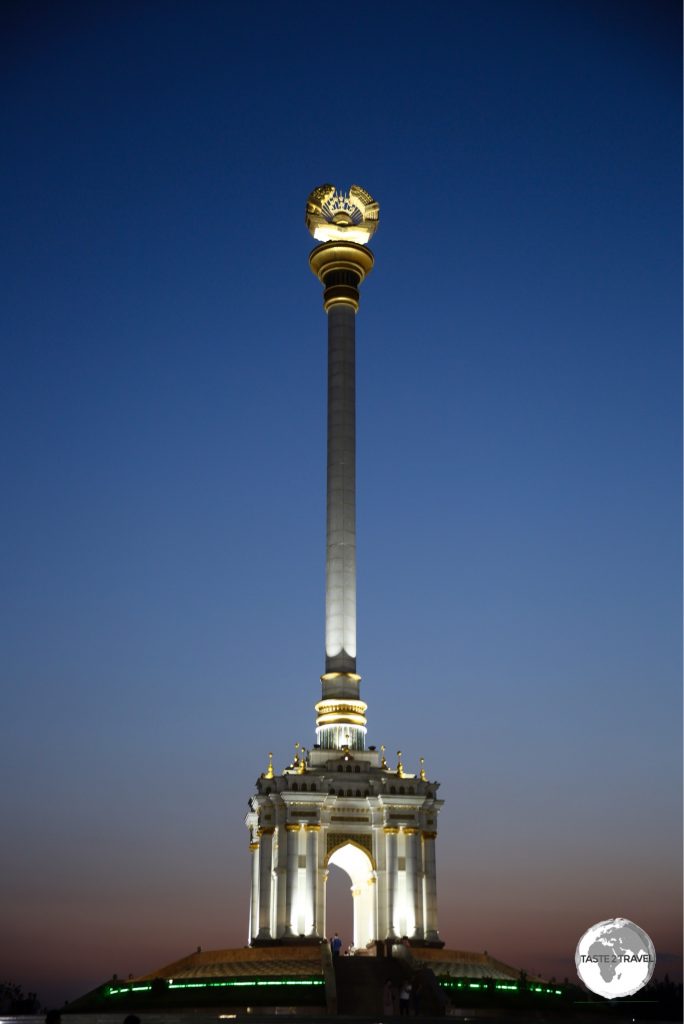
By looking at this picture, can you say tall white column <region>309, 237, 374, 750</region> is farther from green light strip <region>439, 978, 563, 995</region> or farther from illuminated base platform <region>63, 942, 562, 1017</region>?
green light strip <region>439, 978, 563, 995</region>

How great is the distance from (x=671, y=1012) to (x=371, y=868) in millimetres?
18726

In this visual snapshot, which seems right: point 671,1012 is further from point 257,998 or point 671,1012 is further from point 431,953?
point 257,998

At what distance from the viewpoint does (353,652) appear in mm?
71562

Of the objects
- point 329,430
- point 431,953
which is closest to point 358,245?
point 329,430

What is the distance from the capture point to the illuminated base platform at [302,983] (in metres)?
48.7

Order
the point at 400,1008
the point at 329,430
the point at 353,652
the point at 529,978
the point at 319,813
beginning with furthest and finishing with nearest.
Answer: the point at 329,430
the point at 353,652
the point at 319,813
the point at 529,978
the point at 400,1008

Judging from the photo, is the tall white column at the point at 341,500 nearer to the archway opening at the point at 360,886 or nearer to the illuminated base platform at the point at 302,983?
the archway opening at the point at 360,886

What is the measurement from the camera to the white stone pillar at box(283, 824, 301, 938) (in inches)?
2491

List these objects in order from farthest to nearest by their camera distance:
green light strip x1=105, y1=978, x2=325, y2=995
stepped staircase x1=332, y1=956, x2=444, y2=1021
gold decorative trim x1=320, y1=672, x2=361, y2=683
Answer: gold decorative trim x1=320, y1=672, x2=361, y2=683, green light strip x1=105, y1=978, x2=325, y2=995, stepped staircase x1=332, y1=956, x2=444, y2=1021

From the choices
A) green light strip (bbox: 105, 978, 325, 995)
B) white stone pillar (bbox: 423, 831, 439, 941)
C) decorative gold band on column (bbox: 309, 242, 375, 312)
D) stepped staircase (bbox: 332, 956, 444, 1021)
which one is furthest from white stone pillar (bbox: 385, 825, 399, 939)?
decorative gold band on column (bbox: 309, 242, 375, 312)

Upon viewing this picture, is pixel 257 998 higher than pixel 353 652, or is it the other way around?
pixel 353 652

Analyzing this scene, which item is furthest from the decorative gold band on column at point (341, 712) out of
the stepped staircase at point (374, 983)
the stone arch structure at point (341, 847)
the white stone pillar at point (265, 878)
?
the stepped staircase at point (374, 983)

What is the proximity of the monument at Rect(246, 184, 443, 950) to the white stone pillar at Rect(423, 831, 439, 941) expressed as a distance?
5 cm

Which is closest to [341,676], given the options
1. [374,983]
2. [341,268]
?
[374,983]
